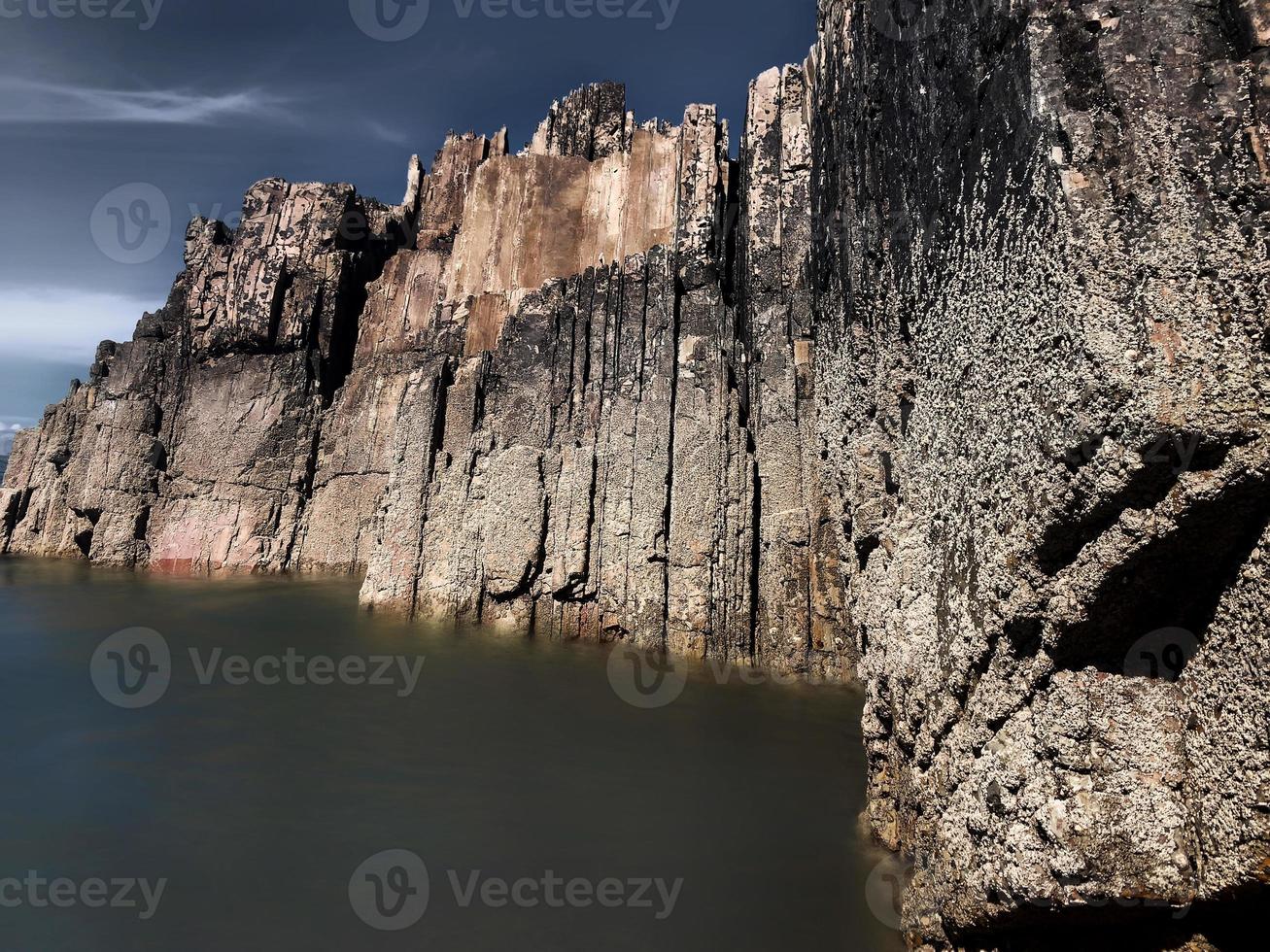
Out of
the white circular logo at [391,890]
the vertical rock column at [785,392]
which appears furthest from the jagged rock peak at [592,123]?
the white circular logo at [391,890]

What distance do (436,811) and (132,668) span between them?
5.32 meters

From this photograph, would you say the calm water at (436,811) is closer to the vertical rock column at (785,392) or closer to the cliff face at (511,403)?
the vertical rock column at (785,392)

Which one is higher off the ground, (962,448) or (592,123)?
(592,123)

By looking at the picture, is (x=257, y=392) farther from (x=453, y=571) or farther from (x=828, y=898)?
(x=828, y=898)

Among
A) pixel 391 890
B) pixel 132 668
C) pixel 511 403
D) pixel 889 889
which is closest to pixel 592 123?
pixel 511 403

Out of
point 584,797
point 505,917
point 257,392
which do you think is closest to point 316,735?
point 584,797

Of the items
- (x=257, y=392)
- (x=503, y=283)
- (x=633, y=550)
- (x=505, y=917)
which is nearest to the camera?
(x=505, y=917)

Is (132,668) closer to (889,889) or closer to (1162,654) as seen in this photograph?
(889,889)

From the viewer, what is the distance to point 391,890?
416 cm

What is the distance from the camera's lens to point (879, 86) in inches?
177

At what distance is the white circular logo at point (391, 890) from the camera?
3898mm

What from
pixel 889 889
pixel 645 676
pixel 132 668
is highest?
pixel 645 676

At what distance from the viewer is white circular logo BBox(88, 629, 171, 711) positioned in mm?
7254

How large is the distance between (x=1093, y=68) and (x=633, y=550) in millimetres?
7168
